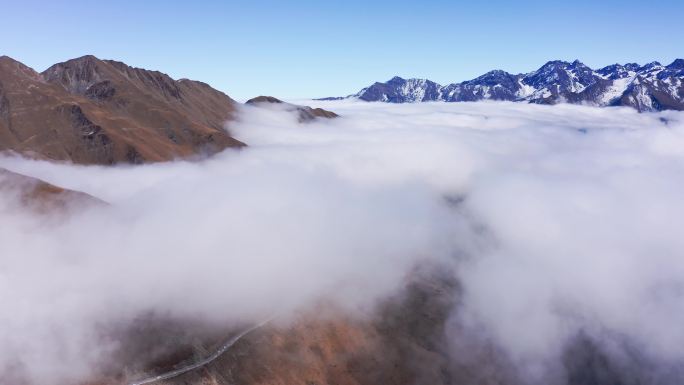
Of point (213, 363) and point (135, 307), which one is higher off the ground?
point (135, 307)

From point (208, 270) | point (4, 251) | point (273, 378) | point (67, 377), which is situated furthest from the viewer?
point (208, 270)

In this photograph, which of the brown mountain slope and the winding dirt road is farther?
the brown mountain slope

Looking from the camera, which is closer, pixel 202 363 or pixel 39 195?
pixel 202 363

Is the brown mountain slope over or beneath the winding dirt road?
over

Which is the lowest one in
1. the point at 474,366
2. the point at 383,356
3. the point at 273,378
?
the point at 474,366

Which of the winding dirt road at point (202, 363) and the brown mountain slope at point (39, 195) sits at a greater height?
the brown mountain slope at point (39, 195)

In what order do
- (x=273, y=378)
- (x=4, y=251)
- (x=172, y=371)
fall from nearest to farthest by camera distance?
(x=172, y=371), (x=273, y=378), (x=4, y=251)

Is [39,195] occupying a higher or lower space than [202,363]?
higher

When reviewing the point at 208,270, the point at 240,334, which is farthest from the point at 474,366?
the point at 208,270

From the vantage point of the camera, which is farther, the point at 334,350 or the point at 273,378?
the point at 334,350

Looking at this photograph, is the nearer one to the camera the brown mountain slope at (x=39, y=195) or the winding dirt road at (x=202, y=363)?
the winding dirt road at (x=202, y=363)

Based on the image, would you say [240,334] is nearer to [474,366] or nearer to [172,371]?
[172,371]
